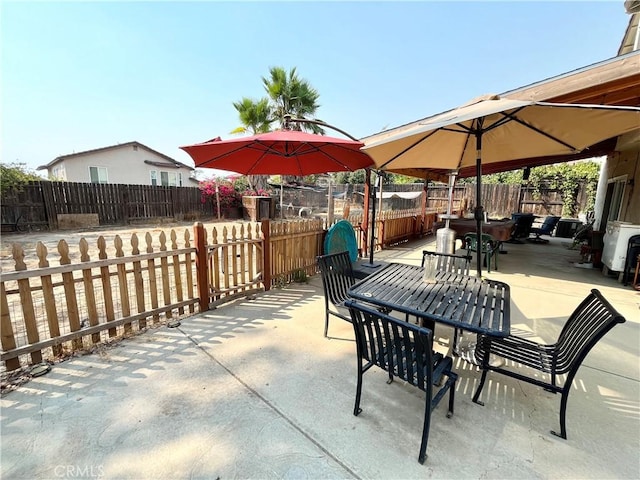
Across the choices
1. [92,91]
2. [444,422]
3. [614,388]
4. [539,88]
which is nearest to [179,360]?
[444,422]

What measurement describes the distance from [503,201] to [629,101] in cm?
1362

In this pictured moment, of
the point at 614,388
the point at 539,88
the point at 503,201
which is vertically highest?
the point at 539,88

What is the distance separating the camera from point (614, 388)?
7.24 ft

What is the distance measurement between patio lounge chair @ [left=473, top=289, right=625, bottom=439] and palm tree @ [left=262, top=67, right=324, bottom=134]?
41.5 feet

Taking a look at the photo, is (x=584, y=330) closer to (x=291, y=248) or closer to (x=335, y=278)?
(x=335, y=278)

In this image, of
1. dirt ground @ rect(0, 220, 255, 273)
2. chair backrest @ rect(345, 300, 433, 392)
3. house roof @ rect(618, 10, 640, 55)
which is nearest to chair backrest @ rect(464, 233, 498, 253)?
chair backrest @ rect(345, 300, 433, 392)

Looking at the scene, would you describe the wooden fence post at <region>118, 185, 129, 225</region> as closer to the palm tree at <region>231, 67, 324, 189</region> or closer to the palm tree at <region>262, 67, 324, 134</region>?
the palm tree at <region>231, 67, 324, 189</region>

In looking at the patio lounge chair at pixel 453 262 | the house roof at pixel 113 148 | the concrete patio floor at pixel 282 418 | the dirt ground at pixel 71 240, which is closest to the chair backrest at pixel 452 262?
the patio lounge chair at pixel 453 262

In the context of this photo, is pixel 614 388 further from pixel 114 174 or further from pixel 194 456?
pixel 114 174

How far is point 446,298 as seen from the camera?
2.10m

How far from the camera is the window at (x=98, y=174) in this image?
52.7ft

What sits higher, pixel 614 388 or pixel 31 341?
pixel 31 341

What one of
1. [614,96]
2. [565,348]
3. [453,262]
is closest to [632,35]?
[614,96]

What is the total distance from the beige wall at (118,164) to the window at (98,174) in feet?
0.48
